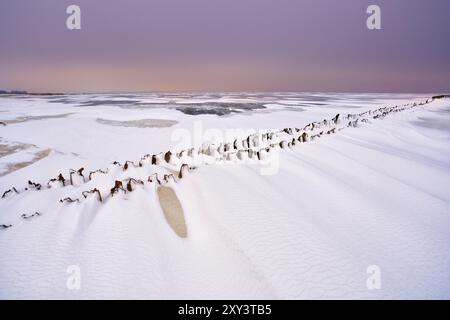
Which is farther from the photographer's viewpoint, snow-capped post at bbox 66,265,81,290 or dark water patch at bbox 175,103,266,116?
dark water patch at bbox 175,103,266,116

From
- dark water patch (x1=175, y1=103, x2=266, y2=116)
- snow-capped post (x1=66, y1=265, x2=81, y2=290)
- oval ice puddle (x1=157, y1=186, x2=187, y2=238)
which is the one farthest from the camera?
dark water patch (x1=175, y1=103, x2=266, y2=116)

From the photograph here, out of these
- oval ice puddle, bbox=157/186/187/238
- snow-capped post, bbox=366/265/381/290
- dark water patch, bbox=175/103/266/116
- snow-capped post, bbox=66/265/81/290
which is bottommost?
snow-capped post, bbox=366/265/381/290

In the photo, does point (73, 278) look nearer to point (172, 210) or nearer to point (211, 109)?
point (172, 210)

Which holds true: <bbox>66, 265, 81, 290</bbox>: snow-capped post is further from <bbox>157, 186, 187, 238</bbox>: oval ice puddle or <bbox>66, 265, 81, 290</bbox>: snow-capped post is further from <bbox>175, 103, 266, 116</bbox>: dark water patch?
<bbox>175, 103, 266, 116</bbox>: dark water patch

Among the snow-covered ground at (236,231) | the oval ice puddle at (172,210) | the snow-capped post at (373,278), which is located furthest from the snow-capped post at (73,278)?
the snow-capped post at (373,278)

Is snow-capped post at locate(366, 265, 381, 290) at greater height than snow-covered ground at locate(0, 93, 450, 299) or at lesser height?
lesser

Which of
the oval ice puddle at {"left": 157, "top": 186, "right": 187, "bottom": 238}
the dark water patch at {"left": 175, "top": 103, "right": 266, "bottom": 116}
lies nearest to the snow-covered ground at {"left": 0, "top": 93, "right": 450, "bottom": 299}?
the oval ice puddle at {"left": 157, "top": 186, "right": 187, "bottom": 238}

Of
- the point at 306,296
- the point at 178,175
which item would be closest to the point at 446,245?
the point at 306,296

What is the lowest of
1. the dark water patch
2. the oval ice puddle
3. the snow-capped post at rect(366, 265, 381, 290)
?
the snow-capped post at rect(366, 265, 381, 290)

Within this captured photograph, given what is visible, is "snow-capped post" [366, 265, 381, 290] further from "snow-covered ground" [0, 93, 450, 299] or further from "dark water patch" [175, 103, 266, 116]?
"dark water patch" [175, 103, 266, 116]

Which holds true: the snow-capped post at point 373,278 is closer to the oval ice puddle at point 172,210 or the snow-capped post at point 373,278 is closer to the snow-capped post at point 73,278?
the oval ice puddle at point 172,210

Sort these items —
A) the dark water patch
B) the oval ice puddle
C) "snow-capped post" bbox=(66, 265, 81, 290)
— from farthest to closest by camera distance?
the dark water patch
the oval ice puddle
"snow-capped post" bbox=(66, 265, 81, 290)
